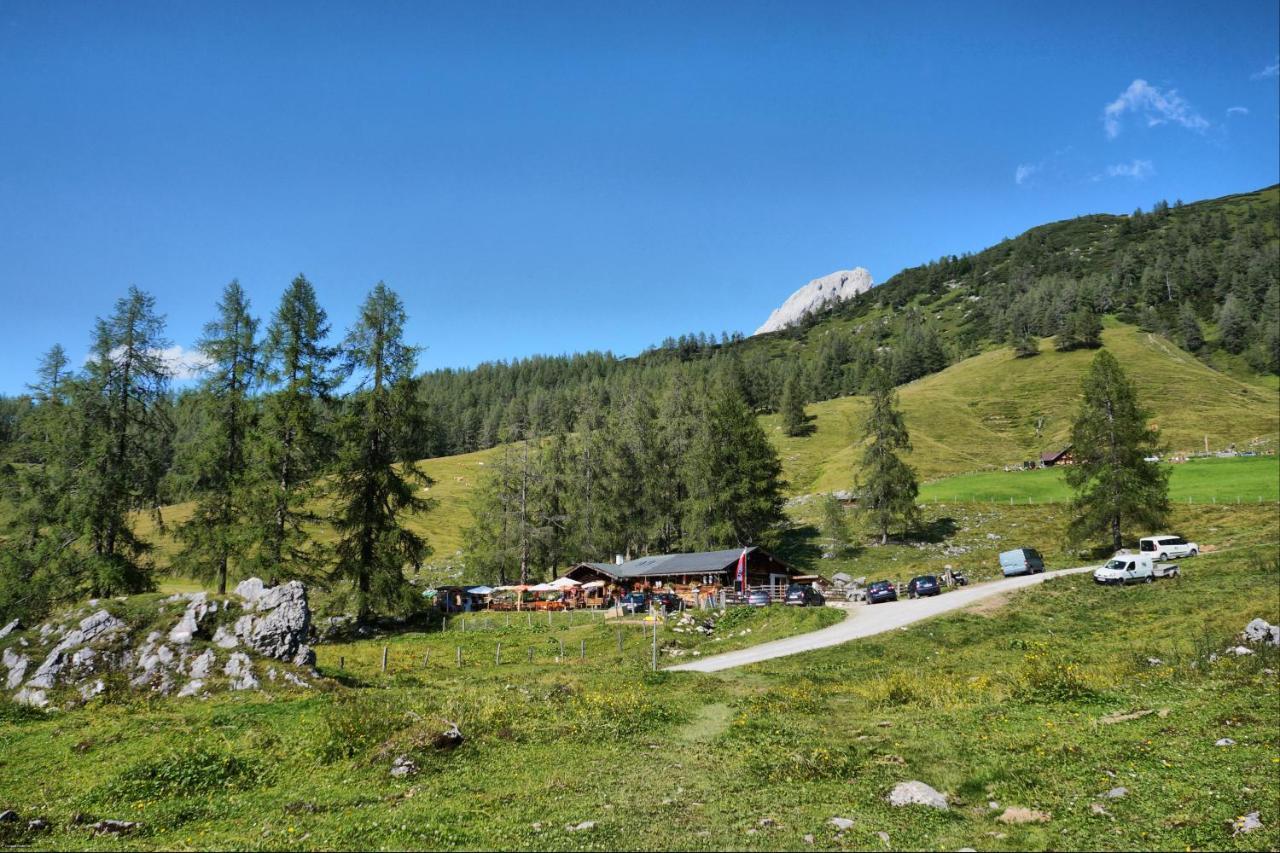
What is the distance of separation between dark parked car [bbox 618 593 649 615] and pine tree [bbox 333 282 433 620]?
1446cm

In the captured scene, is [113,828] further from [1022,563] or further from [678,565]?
[1022,563]

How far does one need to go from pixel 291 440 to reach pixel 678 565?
31818 millimetres

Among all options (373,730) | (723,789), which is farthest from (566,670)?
(723,789)

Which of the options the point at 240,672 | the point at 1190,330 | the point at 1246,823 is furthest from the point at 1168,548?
the point at 1190,330

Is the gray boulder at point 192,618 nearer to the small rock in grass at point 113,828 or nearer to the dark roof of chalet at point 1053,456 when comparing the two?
the small rock in grass at point 113,828

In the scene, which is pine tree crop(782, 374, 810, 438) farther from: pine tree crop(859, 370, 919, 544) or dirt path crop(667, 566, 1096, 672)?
dirt path crop(667, 566, 1096, 672)

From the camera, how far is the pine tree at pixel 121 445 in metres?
34.5

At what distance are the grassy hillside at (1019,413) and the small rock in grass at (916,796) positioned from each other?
88.2 m

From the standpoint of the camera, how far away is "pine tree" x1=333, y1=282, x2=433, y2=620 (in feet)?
134

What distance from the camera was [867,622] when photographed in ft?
126

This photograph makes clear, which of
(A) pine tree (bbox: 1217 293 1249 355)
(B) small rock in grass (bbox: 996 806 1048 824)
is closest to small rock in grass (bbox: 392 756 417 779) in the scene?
(B) small rock in grass (bbox: 996 806 1048 824)

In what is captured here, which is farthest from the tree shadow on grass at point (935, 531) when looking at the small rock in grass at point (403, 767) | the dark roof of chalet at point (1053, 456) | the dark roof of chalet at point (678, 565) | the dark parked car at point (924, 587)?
the small rock in grass at point (403, 767)

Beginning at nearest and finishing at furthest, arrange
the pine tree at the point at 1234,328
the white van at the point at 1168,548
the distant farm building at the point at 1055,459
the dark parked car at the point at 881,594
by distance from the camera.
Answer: the white van at the point at 1168,548 → the dark parked car at the point at 881,594 → the distant farm building at the point at 1055,459 → the pine tree at the point at 1234,328

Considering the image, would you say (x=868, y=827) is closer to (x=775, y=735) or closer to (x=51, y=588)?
(x=775, y=735)
